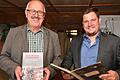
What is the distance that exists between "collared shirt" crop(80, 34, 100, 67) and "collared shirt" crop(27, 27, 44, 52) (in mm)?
347

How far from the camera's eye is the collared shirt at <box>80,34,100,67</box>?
1.98m

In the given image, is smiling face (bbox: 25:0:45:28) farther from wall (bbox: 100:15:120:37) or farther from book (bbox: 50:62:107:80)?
wall (bbox: 100:15:120:37)

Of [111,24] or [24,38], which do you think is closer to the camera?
[24,38]

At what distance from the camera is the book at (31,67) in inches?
70.5

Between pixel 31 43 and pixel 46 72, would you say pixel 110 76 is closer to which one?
pixel 46 72

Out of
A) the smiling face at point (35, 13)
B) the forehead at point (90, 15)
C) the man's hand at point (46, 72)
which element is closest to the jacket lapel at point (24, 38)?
the smiling face at point (35, 13)

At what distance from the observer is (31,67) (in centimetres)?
179

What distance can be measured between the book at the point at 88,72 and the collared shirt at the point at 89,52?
320 mm

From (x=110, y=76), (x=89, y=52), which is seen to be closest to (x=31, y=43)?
(x=89, y=52)

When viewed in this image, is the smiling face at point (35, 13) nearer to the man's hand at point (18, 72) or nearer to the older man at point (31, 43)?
the older man at point (31, 43)

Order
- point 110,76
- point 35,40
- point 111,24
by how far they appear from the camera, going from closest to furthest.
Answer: point 110,76, point 35,40, point 111,24

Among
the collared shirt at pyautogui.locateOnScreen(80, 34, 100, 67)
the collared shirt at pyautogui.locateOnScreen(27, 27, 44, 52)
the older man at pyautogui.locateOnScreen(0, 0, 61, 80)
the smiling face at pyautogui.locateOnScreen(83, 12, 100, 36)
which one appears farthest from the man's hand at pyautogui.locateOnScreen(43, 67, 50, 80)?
the smiling face at pyautogui.locateOnScreen(83, 12, 100, 36)

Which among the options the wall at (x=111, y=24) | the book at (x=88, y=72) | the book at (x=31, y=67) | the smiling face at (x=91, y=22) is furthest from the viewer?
the wall at (x=111, y=24)

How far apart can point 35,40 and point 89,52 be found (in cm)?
44
